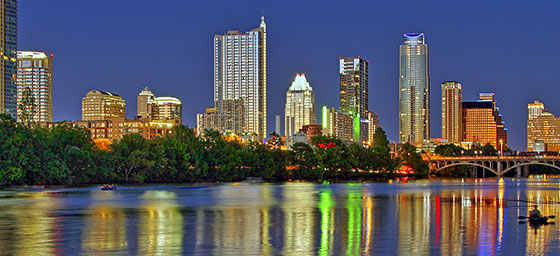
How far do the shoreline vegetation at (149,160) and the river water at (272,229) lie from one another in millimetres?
36923

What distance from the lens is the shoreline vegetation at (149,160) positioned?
117m

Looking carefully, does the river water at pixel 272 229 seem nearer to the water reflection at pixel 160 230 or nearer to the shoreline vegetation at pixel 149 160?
the water reflection at pixel 160 230

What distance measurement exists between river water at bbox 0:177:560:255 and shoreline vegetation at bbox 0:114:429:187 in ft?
121

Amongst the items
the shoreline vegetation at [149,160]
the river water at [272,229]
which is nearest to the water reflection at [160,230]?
the river water at [272,229]

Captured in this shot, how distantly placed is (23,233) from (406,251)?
26507 mm

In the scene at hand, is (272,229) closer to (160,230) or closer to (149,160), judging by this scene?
(160,230)

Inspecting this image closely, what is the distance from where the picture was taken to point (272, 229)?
53000 mm

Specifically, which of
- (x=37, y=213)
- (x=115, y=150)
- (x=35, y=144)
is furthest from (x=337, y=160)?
(x=37, y=213)

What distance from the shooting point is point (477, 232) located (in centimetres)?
5062

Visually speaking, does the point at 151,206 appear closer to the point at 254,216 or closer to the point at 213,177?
the point at 254,216

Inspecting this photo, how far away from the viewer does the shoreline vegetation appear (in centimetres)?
11662

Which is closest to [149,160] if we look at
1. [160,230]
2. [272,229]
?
[160,230]

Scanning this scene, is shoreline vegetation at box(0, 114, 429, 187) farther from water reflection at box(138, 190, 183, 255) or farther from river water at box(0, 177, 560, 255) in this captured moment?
water reflection at box(138, 190, 183, 255)

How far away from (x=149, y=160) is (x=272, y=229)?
305ft
